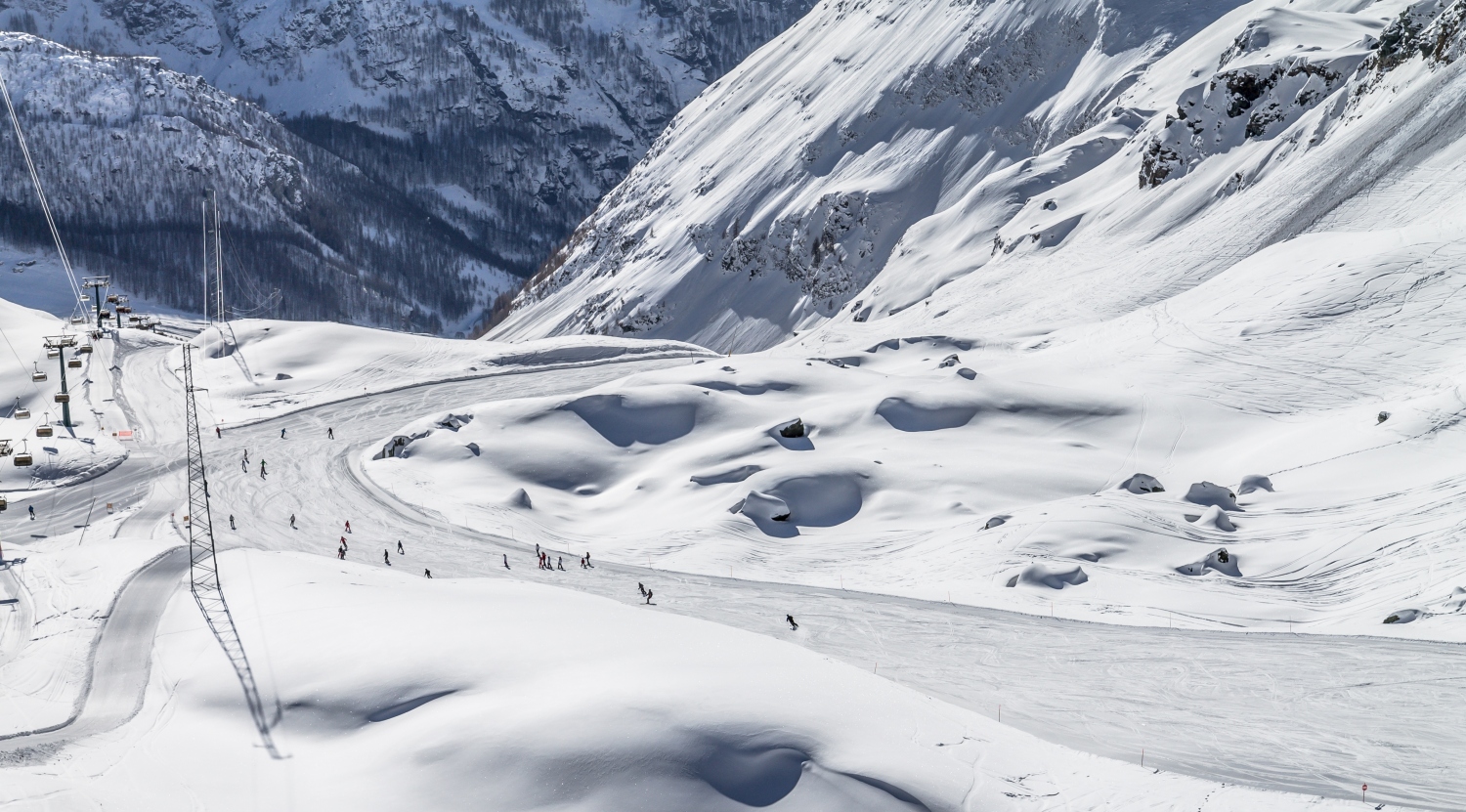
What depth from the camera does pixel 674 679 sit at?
26.4m

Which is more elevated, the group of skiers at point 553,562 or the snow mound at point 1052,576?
the group of skiers at point 553,562

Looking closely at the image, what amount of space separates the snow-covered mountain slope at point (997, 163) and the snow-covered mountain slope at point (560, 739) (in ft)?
177

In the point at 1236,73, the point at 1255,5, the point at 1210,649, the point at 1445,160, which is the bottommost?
the point at 1210,649

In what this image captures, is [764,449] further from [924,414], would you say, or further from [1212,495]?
[1212,495]

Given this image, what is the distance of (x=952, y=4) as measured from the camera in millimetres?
143250

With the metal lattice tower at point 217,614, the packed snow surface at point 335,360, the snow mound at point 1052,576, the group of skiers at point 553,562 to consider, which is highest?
the packed snow surface at point 335,360

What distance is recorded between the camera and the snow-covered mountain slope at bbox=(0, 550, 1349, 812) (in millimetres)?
23500

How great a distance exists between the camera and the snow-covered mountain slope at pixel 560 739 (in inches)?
925

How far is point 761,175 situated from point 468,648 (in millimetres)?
119423

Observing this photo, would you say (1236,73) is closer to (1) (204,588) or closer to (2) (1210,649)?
(2) (1210,649)

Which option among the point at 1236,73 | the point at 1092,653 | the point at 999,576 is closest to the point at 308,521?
the point at 999,576

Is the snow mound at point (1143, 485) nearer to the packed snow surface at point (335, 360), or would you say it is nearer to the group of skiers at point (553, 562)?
the group of skiers at point (553, 562)

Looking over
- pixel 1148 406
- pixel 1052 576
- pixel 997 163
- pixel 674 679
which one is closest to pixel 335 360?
pixel 1148 406

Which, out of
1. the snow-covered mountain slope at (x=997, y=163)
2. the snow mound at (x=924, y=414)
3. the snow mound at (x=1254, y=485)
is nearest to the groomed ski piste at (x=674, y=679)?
the snow mound at (x=1254, y=485)
